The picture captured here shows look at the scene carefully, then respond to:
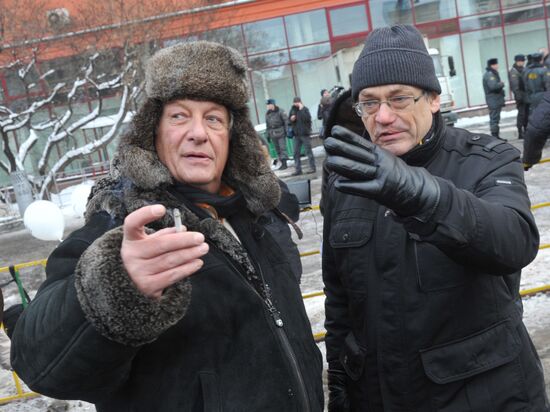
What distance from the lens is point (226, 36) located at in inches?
757

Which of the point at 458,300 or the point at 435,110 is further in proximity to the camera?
the point at 435,110

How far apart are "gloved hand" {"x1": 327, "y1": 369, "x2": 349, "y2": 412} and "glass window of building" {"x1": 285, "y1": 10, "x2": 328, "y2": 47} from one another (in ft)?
73.0

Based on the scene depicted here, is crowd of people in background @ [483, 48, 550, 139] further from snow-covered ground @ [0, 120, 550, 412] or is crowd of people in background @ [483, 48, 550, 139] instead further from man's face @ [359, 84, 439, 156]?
man's face @ [359, 84, 439, 156]

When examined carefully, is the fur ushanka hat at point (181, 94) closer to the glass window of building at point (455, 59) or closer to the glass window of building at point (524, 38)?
the glass window of building at point (455, 59)

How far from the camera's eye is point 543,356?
4.41m

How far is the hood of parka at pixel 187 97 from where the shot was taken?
6.14ft

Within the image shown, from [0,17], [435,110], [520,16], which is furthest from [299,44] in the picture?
[435,110]

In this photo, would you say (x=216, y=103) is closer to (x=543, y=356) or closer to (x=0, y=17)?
(x=543, y=356)

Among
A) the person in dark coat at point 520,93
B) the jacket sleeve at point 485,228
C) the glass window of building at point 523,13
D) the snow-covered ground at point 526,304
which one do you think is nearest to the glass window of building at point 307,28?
the glass window of building at point 523,13

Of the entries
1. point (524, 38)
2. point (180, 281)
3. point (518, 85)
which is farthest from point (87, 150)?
point (524, 38)

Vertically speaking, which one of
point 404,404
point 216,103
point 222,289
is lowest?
point 404,404

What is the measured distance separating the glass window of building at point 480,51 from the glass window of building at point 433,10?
114cm

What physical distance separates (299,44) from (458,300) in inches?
892

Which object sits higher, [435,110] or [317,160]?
[435,110]
